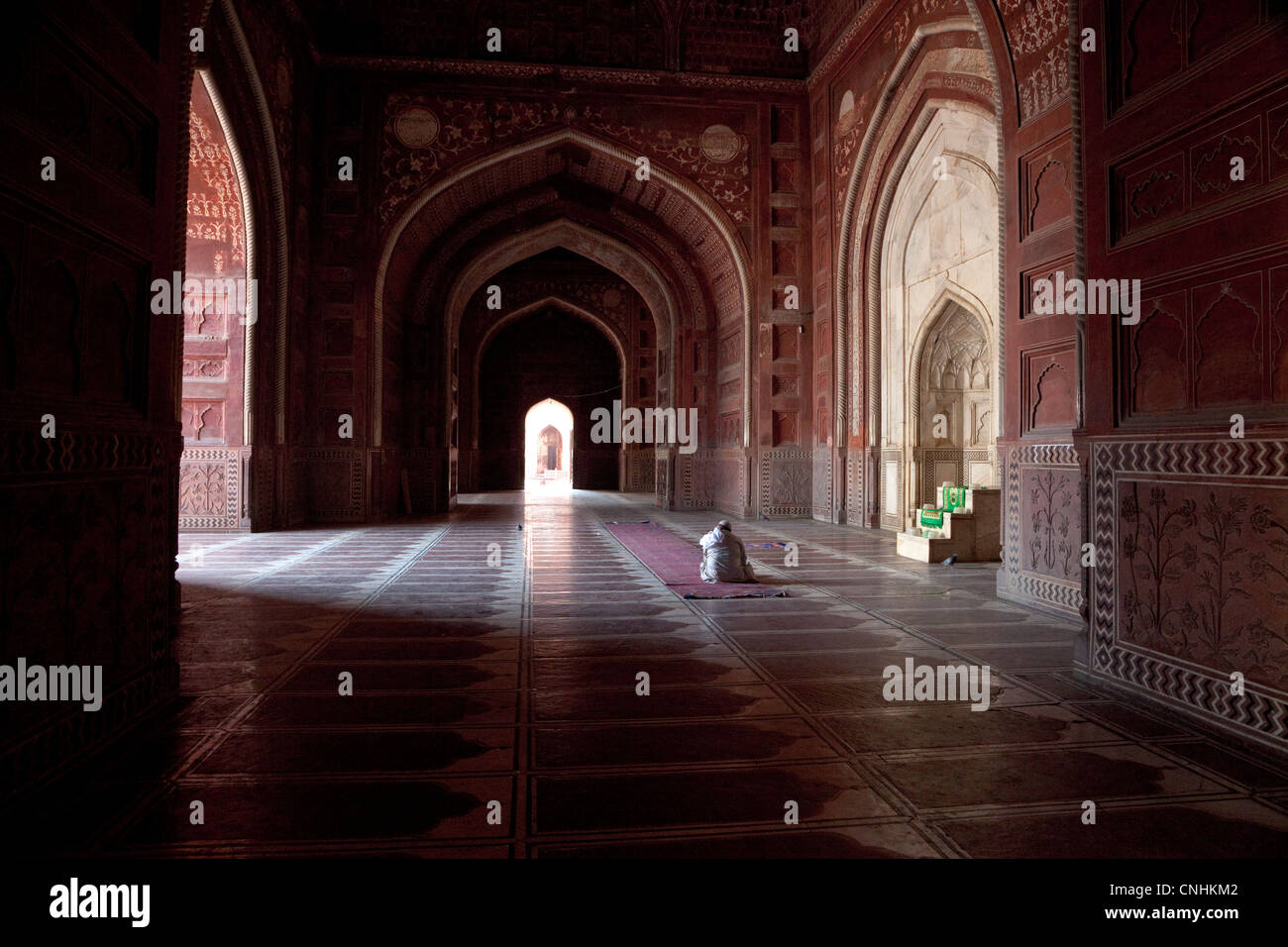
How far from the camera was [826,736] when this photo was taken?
2600mm

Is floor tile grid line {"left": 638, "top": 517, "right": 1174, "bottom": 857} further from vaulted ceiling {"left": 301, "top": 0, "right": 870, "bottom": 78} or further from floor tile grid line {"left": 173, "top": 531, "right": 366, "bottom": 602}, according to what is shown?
vaulted ceiling {"left": 301, "top": 0, "right": 870, "bottom": 78}

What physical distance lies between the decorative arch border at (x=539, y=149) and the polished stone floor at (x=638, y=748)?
254 inches

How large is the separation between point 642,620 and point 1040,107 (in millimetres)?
3953

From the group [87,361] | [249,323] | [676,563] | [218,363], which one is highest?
[249,323]

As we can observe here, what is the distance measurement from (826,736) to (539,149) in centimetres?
1018

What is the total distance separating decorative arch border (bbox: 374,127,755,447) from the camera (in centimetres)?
1067


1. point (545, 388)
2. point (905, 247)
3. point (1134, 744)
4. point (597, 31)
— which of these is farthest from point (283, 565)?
point (545, 388)

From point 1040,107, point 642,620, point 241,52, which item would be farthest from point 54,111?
point 241,52

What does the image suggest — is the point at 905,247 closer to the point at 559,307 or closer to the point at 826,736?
the point at 826,736

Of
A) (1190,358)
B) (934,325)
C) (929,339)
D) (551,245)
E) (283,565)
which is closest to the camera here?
(1190,358)

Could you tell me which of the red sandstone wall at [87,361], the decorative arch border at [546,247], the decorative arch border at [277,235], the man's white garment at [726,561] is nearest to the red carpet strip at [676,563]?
the man's white garment at [726,561]

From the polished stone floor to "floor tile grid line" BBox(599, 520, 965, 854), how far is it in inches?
0.4

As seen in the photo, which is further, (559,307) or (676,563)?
(559,307)

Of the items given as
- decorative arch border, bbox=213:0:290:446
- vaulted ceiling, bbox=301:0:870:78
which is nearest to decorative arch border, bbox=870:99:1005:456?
vaulted ceiling, bbox=301:0:870:78
